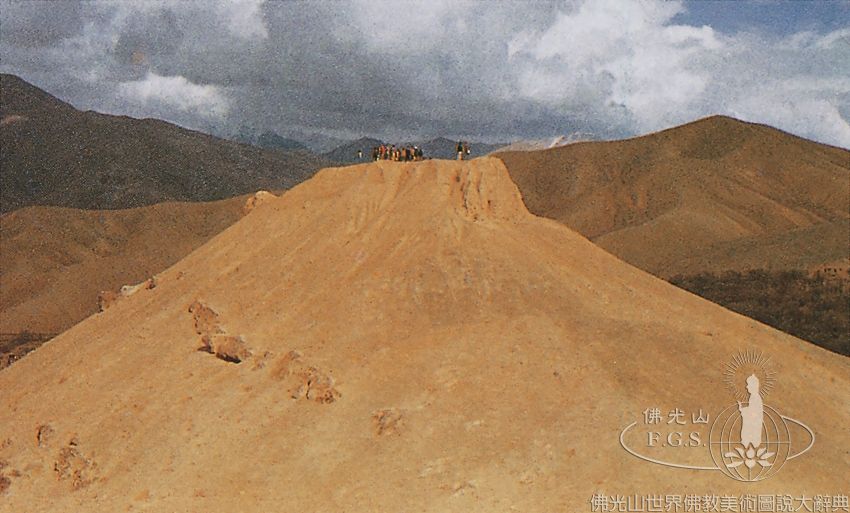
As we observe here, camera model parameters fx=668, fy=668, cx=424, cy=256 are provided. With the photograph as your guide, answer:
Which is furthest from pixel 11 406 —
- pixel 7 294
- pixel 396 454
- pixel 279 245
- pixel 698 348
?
pixel 7 294

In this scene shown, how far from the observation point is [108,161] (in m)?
128

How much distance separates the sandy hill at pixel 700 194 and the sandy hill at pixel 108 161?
221 ft

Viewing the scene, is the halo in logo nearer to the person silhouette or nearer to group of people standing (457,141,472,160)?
the person silhouette

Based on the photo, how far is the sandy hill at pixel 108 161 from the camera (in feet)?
392

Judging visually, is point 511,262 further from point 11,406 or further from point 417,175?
point 11,406

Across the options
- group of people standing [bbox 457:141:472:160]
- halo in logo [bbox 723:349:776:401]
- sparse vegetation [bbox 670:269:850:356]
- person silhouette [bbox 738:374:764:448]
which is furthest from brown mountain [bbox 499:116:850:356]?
person silhouette [bbox 738:374:764:448]

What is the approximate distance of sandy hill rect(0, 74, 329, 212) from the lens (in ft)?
392

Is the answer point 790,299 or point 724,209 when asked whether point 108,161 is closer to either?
point 724,209

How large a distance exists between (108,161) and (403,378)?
130 m

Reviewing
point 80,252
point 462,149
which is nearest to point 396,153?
point 462,149

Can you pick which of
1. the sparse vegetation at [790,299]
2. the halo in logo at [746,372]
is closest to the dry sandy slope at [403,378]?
the halo in logo at [746,372]

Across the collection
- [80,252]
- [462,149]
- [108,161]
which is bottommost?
[80,252]

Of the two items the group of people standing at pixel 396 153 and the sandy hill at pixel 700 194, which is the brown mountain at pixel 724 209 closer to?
the sandy hill at pixel 700 194

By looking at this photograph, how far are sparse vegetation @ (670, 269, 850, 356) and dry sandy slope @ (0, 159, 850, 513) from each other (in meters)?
16.5
